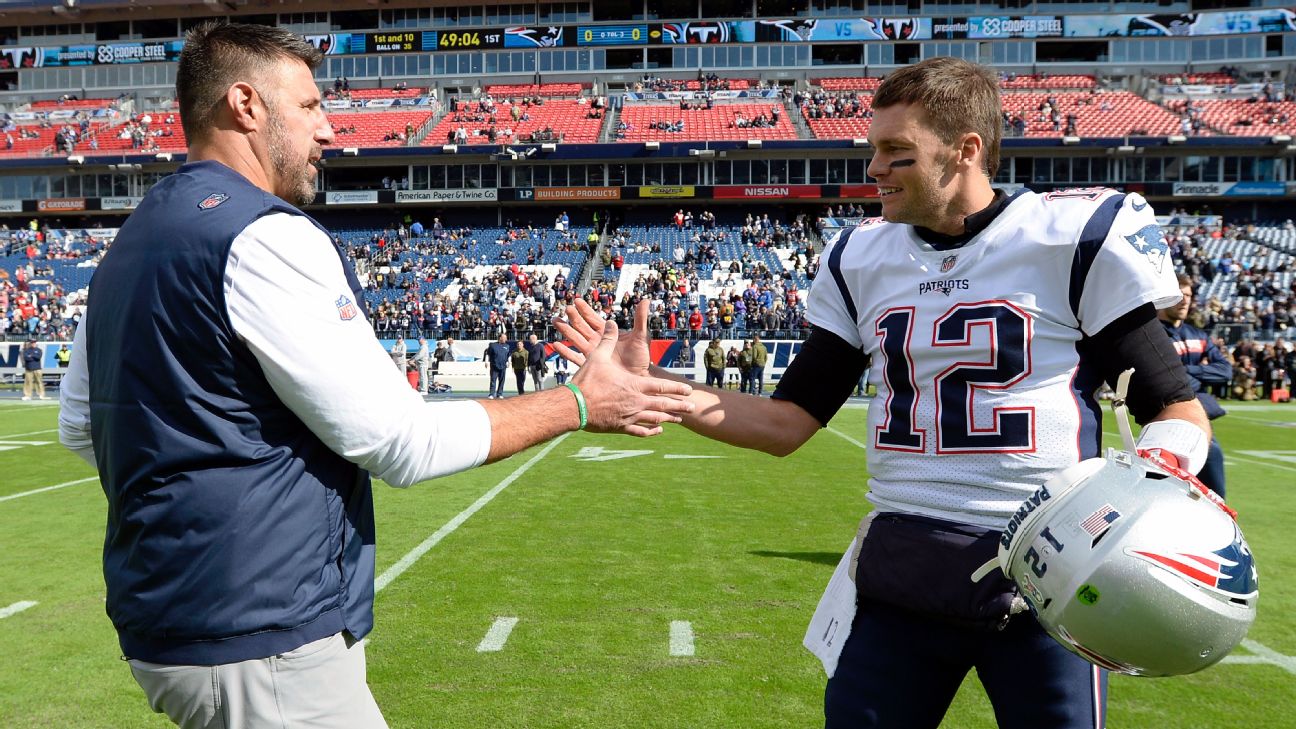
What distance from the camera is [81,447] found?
2471 millimetres

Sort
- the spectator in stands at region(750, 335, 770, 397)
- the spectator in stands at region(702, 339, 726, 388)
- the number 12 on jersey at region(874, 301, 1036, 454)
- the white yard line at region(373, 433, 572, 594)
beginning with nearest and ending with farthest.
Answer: the number 12 on jersey at region(874, 301, 1036, 454)
the white yard line at region(373, 433, 572, 594)
the spectator in stands at region(750, 335, 770, 397)
the spectator in stands at region(702, 339, 726, 388)

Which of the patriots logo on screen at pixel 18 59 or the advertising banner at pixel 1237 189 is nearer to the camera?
the advertising banner at pixel 1237 189

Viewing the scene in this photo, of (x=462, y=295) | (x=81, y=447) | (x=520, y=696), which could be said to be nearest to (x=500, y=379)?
(x=462, y=295)

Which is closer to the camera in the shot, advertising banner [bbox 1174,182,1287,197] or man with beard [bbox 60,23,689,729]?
man with beard [bbox 60,23,689,729]

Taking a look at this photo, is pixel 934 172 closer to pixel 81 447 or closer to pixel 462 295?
pixel 81 447

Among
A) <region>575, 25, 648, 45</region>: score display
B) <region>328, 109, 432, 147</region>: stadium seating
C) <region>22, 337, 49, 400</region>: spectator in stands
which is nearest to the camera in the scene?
<region>22, 337, 49, 400</region>: spectator in stands

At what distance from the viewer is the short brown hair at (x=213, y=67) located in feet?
7.03

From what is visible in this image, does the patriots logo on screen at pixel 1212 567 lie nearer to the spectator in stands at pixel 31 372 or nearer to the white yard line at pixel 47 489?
the white yard line at pixel 47 489

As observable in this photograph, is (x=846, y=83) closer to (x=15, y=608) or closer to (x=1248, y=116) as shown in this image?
(x=1248, y=116)

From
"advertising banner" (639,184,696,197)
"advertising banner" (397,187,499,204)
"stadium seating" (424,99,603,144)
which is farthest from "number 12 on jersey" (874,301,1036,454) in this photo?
"stadium seating" (424,99,603,144)

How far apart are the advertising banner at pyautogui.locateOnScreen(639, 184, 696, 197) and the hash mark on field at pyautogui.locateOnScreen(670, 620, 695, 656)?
44.5 m

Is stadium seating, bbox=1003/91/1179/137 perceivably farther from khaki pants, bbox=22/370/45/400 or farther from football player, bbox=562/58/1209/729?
football player, bbox=562/58/1209/729

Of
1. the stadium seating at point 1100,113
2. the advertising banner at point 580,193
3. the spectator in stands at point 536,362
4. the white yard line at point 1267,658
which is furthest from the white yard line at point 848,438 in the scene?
the stadium seating at point 1100,113

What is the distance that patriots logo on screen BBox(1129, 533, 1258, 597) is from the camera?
179cm
